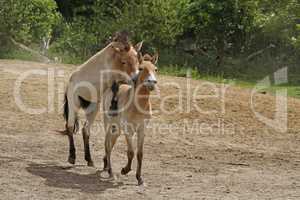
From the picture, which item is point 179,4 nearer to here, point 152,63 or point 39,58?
point 39,58

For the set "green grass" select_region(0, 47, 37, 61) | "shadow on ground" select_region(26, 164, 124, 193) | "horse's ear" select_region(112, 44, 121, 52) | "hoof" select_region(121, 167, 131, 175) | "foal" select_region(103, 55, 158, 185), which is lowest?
"shadow on ground" select_region(26, 164, 124, 193)

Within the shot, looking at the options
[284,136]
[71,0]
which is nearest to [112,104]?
[284,136]

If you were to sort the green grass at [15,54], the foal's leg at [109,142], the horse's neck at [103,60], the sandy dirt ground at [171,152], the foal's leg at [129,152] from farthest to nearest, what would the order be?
1. the green grass at [15,54]
2. the horse's neck at [103,60]
3. the foal's leg at [109,142]
4. the foal's leg at [129,152]
5. the sandy dirt ground at [171,152]

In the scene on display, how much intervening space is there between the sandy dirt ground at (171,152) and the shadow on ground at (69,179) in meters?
0.01

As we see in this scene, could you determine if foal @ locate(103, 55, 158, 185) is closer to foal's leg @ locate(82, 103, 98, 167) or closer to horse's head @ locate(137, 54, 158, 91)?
horse's head @ locate(137, 54, 158, 91)

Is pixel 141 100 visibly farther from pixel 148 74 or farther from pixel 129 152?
pixel 129 152

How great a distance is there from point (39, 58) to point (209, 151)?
10451 mm

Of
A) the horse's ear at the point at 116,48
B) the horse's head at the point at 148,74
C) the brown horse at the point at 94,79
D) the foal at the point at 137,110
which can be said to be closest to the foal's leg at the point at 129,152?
the foal at the point at 137,110

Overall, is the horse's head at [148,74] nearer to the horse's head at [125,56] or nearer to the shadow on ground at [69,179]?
the horse's head at [125,56]

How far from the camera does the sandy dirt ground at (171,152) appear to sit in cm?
721

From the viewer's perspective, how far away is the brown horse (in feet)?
Result: 26.8

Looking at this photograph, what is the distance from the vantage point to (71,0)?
25.7 m

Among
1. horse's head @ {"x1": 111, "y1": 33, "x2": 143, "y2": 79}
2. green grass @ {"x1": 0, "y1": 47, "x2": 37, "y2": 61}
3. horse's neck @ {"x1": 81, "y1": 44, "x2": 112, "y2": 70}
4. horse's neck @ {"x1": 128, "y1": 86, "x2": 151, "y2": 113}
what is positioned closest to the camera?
horse's neck @ {"x1": 128, "y1": 86, "x2": 151, "y2": 113}

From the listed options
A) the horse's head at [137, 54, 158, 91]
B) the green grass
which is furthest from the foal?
the green grass
